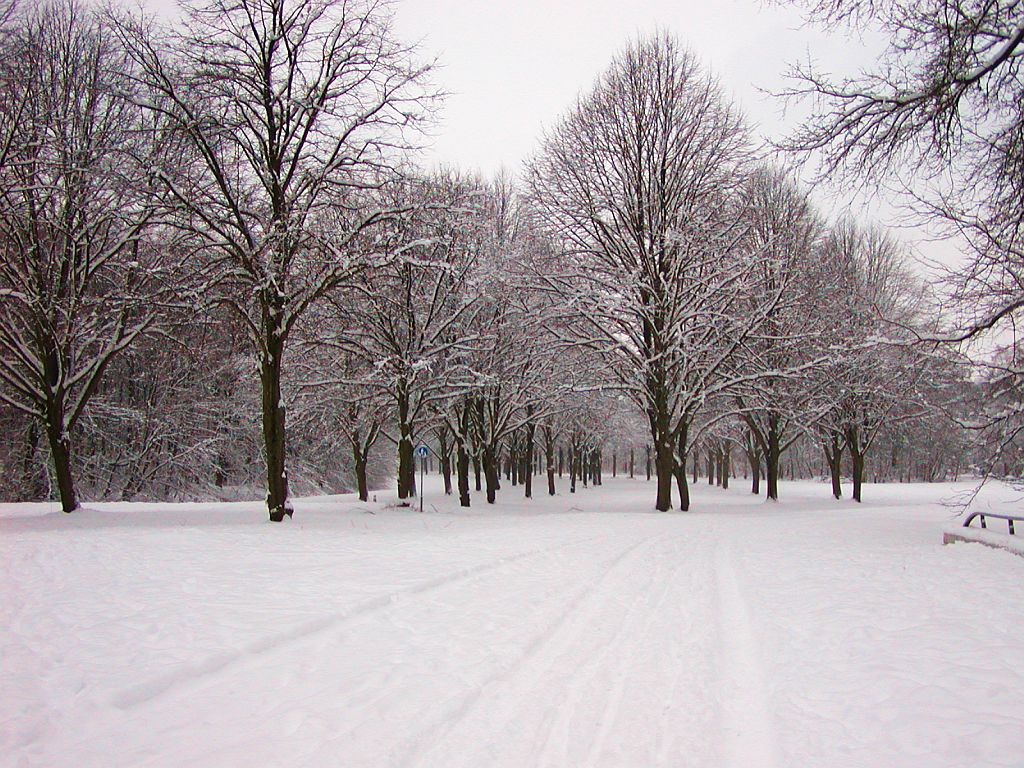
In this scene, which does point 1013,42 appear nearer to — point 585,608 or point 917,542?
point 585,608

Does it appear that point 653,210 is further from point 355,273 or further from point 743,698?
point 743,698

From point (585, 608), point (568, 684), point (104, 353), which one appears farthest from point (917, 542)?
point (104, 353)

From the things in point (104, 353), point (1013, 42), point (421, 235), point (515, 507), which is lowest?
point (515, 507)

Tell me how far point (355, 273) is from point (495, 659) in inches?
400

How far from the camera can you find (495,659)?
4605mm

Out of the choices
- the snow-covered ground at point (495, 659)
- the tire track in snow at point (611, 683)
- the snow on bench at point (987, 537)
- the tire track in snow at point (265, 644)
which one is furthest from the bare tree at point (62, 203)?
the snow on bench at point (987, 537)

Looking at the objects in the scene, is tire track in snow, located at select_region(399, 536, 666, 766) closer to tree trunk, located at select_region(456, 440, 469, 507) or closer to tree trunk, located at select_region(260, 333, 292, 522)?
tree trunk, located at select_region(260, 333, 292, 522)

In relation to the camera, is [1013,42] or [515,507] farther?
[515,507]

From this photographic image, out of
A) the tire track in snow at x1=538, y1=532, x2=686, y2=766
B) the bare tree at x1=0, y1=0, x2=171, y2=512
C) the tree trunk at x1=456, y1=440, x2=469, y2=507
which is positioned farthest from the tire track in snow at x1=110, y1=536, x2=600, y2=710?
the tree trunk at x1=456, y1=440, x2=469, y2=507

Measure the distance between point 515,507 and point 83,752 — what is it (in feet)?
69.7

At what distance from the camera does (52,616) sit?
5.08 meters

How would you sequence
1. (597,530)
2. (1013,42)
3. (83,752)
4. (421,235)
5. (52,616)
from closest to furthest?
(83,752), (52,616), (1013,42), (597,530), (421,235)

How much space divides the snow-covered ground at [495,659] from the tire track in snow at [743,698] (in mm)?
19

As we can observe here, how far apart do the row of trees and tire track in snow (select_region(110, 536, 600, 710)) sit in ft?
25.7
